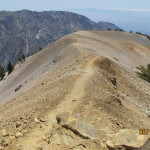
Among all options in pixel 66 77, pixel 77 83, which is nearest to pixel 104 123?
pixel 77 83

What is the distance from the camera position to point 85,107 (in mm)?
20641

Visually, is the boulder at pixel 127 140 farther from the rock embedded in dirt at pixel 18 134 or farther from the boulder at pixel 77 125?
the rock embedded in dirt at pixel 18 134

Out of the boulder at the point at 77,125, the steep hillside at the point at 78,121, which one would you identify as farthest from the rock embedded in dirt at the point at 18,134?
the boulder at the point at 77,125

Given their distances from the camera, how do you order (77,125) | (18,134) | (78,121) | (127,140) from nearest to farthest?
(127,140), (18,134), (77,125), (78,121)

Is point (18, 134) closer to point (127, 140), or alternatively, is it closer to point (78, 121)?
point (78, 121)

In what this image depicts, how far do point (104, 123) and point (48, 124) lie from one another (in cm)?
337

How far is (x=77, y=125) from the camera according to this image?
1759 cm

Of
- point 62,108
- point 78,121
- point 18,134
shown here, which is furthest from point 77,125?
point 62,108

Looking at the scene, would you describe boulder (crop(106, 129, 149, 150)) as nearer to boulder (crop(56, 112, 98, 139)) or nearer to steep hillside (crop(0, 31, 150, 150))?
steep hillside (crop(0, 31, 150, 150))

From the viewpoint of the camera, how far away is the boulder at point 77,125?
17.1 meters

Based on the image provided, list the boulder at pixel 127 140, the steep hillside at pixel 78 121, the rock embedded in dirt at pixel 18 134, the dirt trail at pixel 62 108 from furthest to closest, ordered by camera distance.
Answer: the rock embedded in dirt at pixel 18 134, the dirt trail at pixel 62 108, the steep hillside at pixel 78 121, the boulder at pixel 127 140

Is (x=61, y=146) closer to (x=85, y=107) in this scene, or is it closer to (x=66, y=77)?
(x=85, y=107)

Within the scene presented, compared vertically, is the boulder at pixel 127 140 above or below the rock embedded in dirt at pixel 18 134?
above

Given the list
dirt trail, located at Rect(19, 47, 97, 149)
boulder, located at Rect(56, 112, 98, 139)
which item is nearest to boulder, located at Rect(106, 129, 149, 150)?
boulder, located at Rect(56, 112, 98, 139)
